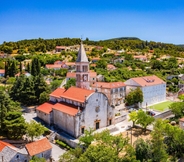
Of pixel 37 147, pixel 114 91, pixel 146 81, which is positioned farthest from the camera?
pixel 146 81

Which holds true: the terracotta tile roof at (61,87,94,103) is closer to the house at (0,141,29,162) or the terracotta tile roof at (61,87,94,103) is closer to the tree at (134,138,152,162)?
the tree at (134,138,152,162)

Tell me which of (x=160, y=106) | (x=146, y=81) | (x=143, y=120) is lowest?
(x=160, y=106)

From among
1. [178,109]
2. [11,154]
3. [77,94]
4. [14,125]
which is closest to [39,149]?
[11,154]

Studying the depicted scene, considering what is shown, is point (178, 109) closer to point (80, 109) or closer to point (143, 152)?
point (143, 152)

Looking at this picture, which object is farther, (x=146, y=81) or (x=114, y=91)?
(x=146, y=81)

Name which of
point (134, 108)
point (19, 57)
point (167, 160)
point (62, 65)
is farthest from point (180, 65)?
point (167, 160)

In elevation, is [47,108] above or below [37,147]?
above

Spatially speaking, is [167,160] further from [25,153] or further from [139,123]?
[25,153]

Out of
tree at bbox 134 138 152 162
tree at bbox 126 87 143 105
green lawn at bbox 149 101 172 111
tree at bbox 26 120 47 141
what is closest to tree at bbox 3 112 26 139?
tree at bbox 26 120 47 141
